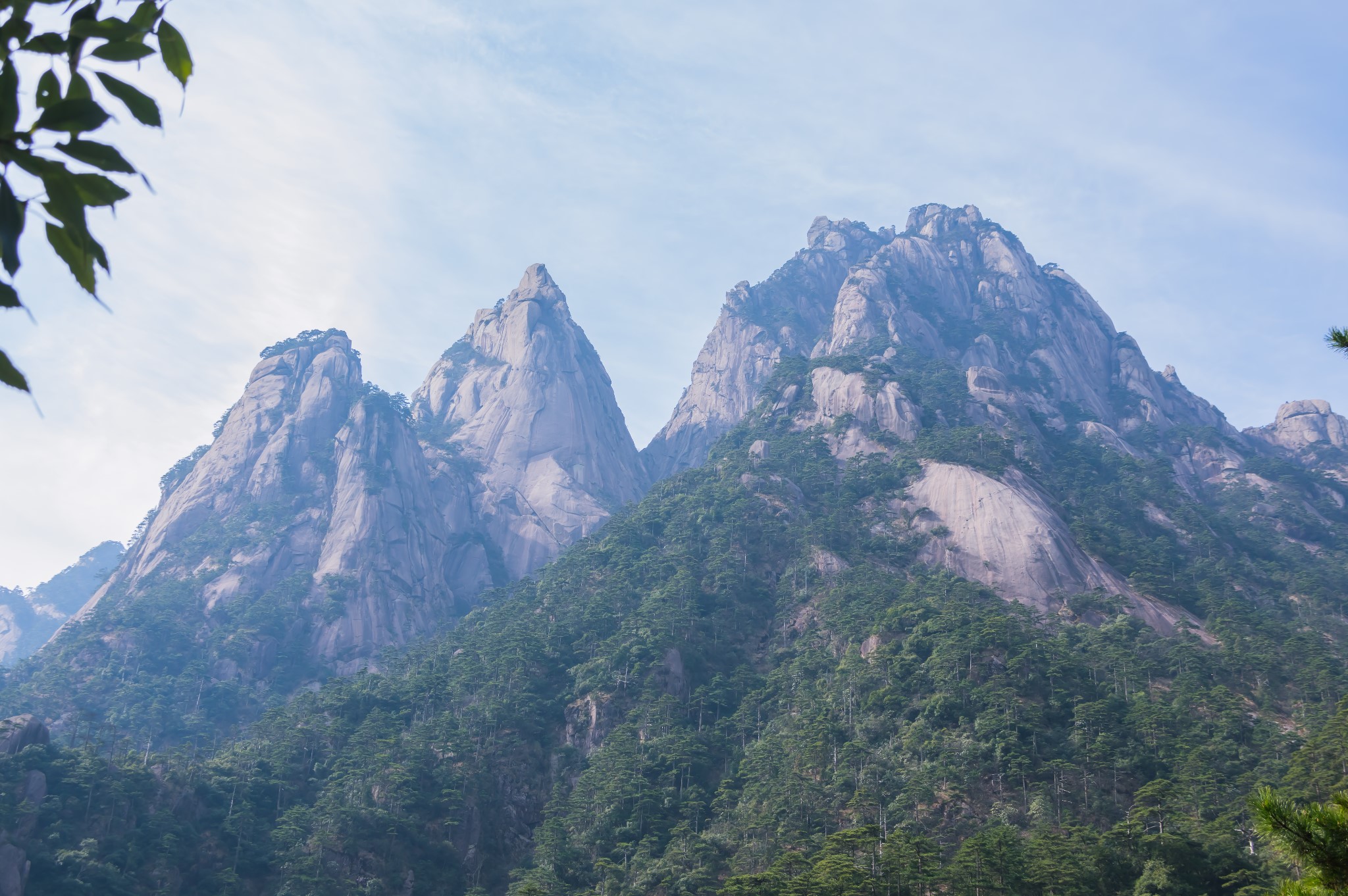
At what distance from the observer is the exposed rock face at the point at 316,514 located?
8825 centimetres

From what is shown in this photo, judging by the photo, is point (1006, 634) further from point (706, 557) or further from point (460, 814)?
point (460, 814)

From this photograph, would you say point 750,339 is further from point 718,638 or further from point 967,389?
point 718,638

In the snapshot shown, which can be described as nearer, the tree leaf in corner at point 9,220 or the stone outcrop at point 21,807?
the tree leaf in corner at point 9,220

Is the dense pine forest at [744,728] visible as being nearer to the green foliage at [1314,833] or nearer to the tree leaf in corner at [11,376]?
the green foliage at [1314,833]

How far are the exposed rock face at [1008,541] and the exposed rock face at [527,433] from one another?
45972mm

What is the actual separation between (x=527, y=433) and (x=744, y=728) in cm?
7354

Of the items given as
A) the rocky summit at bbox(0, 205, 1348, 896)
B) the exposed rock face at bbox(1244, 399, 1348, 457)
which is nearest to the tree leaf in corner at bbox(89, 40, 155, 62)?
the rocky summit at bbox(0, 205, 1348, 896)

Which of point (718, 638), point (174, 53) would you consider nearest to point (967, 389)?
point (718, 638)

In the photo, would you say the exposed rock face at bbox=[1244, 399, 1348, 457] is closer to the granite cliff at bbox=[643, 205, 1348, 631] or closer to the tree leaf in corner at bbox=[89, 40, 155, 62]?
the granite cliff at bbox=[643, 205, 1348, 631]

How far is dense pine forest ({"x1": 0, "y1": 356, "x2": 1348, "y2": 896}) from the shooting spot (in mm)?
40031

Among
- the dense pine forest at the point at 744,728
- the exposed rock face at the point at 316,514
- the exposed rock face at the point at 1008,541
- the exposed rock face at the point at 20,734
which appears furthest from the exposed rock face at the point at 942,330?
the exposed rock face at the point at 20,734

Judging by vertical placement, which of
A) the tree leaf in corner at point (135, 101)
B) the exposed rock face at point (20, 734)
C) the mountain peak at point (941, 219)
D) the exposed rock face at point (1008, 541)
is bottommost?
the tree leaf in corner at point (135, 101)

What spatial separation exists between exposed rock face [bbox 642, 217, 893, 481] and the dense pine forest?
54.4 m

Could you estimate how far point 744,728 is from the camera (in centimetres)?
5678
